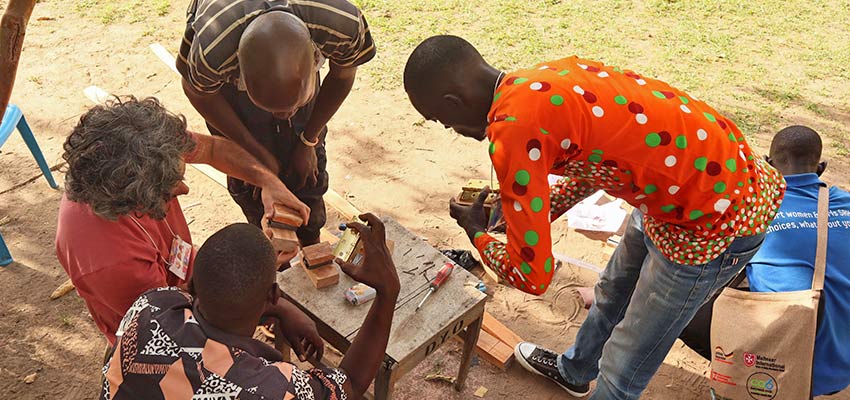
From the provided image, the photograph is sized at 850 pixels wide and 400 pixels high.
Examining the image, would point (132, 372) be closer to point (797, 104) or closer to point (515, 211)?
point (515, 211)

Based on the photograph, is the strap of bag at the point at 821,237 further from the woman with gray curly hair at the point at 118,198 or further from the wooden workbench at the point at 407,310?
the woman with gray curly hair at the point at 118,198

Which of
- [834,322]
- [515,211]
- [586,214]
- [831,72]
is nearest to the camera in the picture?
[515,211]

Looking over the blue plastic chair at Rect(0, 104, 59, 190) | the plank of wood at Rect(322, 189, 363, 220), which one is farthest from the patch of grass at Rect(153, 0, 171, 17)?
the plank of wood at Rect(322, 189, 363, 220)

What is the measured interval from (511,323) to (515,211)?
6.94ft

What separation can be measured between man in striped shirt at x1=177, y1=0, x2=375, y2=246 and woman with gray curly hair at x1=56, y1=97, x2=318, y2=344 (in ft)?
1.42

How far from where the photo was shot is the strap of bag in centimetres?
309

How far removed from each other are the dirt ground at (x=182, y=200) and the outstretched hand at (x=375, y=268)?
1.39 meters

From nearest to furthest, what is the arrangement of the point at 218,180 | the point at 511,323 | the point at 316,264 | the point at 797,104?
the point at 316,264 < the point at 511,323 < the point at 218,180 < the point at 797,104

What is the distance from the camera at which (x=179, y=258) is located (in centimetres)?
276

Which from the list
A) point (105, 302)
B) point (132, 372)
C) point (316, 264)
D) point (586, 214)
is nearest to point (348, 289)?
point (316, 264)

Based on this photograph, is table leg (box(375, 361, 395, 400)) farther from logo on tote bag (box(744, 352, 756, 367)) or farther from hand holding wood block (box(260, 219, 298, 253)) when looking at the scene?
logo on tote bag (box(744, 352, 756, 367))

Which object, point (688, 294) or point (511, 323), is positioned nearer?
point (688, 294)

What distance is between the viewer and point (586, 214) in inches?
184

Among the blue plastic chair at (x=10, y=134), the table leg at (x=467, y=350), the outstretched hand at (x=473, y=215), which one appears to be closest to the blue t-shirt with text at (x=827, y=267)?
the table leg at (x=467, y=350)
